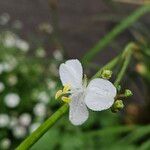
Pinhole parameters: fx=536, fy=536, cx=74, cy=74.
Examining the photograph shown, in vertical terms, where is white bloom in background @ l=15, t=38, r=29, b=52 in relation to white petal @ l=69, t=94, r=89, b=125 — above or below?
below

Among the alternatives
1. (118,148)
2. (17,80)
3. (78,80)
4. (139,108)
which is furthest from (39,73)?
(78,80)

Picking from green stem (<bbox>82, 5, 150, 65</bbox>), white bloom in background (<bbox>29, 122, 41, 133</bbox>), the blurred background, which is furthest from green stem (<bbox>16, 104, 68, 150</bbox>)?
white bloom in background (<bbox>29, 122, 41, 133</bbox>)

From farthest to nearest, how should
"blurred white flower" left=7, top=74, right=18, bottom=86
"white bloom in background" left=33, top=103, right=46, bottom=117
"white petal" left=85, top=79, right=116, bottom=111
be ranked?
"blurred white flower" left=7, top=74, right=18, bottom=86 → "white bloom in background" left=33, top=103, right=46, bottom=117 → "white petal" left=85, top=79, right=116, bottom=111

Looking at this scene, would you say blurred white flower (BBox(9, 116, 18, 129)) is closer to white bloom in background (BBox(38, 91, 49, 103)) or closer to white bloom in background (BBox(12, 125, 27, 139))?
white bloom in background (BBox(12, 125, 27, 139))

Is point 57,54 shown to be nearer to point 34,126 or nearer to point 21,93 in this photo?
point 21,93

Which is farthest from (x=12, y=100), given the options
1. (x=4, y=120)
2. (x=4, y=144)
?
(x=4, y=144)

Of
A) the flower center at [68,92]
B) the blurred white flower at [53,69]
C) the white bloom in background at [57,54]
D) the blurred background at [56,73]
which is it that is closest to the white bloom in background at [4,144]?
the blurred background at [56,73]

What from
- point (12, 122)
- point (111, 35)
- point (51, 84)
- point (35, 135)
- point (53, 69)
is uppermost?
point (35, 135)
